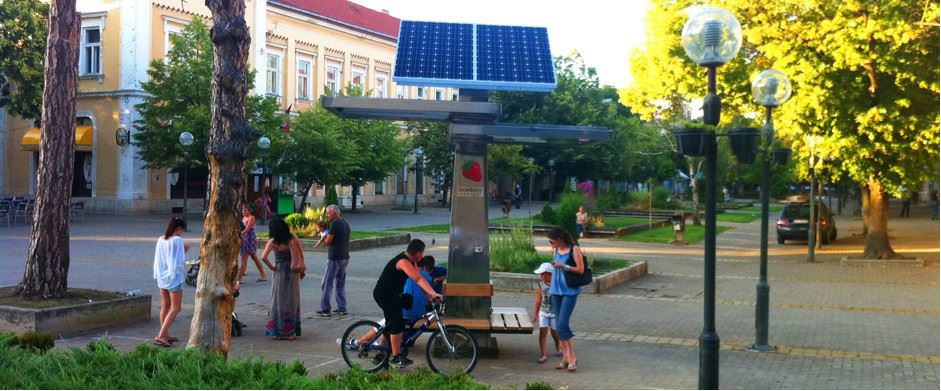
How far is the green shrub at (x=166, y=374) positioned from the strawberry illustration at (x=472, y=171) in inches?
143

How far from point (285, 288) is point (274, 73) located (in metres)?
38.4

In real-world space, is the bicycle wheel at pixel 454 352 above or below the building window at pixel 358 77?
below

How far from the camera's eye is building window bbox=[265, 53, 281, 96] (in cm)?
4753

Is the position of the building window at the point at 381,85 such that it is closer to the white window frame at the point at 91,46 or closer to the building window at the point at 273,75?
the building window at the point at 273,75

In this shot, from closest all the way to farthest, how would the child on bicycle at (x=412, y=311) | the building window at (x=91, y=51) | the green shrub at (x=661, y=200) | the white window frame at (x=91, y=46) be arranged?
the child on bicycle at (x=412, y=311), the white window frame at (x=91, y=46), the building window at (x=91, y=51), the green shrub at (x=661, y=200)

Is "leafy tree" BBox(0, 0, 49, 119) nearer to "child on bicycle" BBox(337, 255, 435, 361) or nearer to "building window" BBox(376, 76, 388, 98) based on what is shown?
"building window" BBox(376, 76, 388, 98)

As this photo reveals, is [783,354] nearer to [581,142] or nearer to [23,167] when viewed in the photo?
[581,142]

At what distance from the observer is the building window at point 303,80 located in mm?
50281

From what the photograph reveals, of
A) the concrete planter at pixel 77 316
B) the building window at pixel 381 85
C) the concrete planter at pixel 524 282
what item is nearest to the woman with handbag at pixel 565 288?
the concrete planter at pixel 77 316

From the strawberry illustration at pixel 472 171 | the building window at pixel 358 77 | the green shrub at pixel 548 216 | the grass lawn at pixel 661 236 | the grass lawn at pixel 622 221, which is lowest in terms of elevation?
the grass lawn at pixel 661 236

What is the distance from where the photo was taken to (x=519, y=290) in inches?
658

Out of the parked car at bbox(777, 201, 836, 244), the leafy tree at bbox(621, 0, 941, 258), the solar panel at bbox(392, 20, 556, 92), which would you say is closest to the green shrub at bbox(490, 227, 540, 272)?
the solar panel at bbox(392, 20, 556, 92)

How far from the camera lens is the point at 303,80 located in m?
50.9

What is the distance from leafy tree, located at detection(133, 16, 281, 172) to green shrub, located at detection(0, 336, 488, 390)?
27.8m
